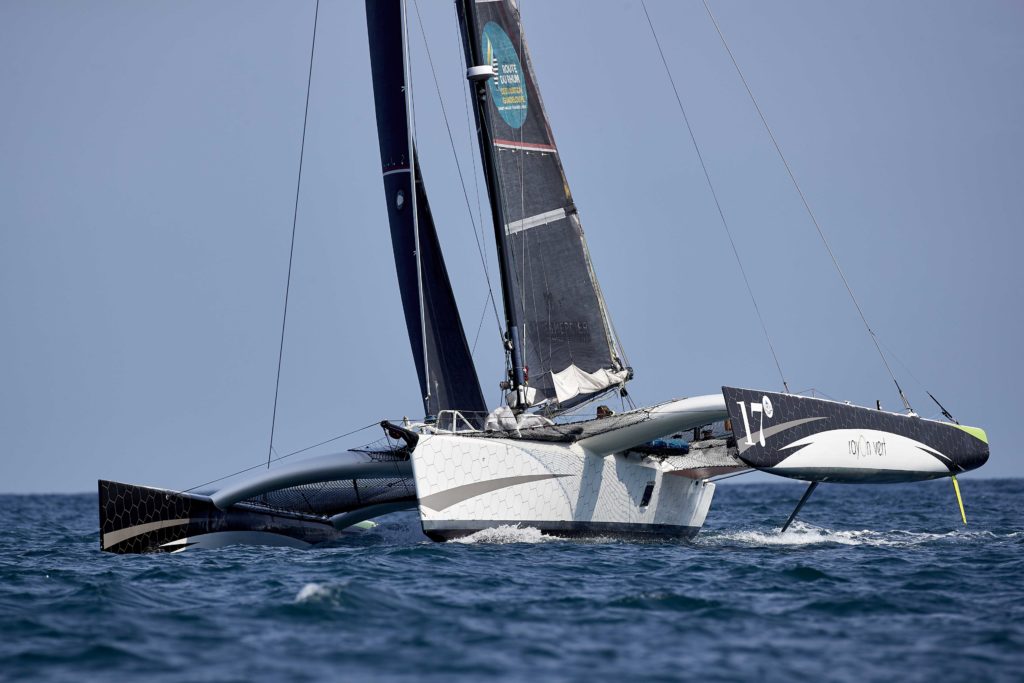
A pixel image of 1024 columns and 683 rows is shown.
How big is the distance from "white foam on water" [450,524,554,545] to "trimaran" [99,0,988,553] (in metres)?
0.08

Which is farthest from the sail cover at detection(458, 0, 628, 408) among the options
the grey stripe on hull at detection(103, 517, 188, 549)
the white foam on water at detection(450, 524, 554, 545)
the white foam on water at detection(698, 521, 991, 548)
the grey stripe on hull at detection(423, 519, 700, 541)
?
the grey stripe on hull at detection(103, 517, 188, 549)

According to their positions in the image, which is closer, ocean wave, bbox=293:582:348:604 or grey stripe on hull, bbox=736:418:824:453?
ocean wave, bbox=293:582:348:604

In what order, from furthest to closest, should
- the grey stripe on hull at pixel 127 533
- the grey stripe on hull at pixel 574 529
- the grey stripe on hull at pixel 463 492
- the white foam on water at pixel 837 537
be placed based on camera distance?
the white foam on water at pixel 837 537 → the grey stripe on hull at pixel 127 533 → the grey stripe on hull at pixel 574 529 → the grey stripe on hull at pixel 463 492

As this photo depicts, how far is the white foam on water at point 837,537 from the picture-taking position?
13.2 m

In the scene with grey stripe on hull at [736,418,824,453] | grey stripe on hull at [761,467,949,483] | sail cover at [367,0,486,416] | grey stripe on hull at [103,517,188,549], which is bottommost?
grey stripe on hull at [103,517,188,549]

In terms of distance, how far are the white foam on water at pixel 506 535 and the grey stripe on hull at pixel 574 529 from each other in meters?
0.03

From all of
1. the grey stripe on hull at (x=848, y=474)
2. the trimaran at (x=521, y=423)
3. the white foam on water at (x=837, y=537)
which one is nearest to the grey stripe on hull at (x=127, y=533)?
the trimaran at (x=521, y=423)

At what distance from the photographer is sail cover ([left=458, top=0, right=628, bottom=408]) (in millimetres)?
13734

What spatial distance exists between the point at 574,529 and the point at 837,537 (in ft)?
11.9

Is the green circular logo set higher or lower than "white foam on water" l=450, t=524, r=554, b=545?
higher

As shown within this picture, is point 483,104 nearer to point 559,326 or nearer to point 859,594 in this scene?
point 559,326

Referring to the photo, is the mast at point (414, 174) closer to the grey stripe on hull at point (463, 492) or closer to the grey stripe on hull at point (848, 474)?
the grey stripe on hull at point (463, 492)

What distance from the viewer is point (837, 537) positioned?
14.3 metres

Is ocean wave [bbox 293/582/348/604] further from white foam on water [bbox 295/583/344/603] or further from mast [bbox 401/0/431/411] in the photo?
mast [bbox 401/0/431/411]
